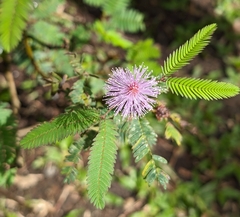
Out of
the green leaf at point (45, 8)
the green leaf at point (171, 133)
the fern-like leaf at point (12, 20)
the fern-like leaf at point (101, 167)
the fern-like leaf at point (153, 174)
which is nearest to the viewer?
the fern-like leaf at point (12, 20)

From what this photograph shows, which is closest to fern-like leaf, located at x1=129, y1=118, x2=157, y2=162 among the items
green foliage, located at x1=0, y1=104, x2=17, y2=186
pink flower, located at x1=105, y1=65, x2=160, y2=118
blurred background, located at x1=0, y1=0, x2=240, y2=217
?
pink flower, located at x1=105, y1=65, x2=160, y2=118

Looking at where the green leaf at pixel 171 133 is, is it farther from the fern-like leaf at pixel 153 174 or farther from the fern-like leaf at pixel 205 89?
the fern-like leaf at pixel 205 89

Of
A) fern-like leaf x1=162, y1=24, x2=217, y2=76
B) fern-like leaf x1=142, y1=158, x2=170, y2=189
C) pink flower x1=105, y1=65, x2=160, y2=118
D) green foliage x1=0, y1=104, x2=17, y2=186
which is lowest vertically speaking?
green foliage x1=0, y1=104, x2=17, y2=186

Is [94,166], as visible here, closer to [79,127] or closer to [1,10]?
[79,127]

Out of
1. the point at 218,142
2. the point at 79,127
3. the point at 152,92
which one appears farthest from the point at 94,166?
the point at 218,142

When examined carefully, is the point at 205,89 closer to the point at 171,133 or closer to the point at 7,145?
the point at 171,133

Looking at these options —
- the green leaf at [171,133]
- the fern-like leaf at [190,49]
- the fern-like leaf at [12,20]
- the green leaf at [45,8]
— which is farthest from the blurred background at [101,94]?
the fern-like leaf at [12,20]

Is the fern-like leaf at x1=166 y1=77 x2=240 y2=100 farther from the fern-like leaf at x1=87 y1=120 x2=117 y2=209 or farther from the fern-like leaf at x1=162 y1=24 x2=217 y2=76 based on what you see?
the fern-like leaf at x1=87 y1=120 x2=117 y2=209

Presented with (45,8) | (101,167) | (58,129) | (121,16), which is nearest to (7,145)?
(58,129)

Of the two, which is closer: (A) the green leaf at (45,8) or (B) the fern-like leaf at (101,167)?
(B) the fern-like leaf at (101,167)
